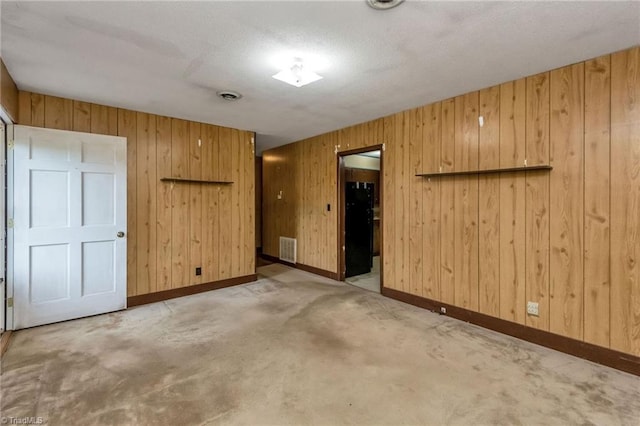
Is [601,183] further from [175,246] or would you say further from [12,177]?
[12,177]

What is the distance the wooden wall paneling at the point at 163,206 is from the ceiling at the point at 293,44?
0.69 metres

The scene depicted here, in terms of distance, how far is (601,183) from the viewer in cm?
246

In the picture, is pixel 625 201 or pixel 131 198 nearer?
pixel 625 201

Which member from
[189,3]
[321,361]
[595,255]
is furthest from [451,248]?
[189,3]

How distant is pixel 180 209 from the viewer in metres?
4.23

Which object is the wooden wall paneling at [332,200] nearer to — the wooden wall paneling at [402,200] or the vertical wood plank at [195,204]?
the wooden wall paneling at [402,200]

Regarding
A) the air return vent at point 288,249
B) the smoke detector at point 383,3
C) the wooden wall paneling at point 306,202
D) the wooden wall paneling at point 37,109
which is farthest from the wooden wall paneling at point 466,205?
the wooden wall paneling at point 37,109

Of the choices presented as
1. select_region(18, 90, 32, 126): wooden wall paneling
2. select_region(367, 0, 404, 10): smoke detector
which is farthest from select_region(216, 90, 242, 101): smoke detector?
select_region(18, 90, 32, 126): wooden wall paneling

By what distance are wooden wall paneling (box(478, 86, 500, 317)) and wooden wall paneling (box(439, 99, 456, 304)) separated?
30 cm

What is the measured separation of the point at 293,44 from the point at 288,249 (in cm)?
437

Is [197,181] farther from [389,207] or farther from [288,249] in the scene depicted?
[389,207]

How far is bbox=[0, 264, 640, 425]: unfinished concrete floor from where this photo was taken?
1859 mm

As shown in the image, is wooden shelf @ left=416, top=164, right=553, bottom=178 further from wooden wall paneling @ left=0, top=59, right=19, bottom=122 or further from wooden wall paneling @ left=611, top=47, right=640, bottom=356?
wooden wall paneling @ left=0, top=59, right=19, bottom=122

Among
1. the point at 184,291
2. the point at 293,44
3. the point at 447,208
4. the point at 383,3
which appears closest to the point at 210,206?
the point at 184,291
